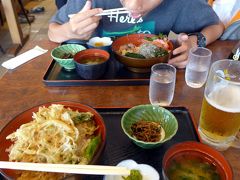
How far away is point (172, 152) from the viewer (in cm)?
73

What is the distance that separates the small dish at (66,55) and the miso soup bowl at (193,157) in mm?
702

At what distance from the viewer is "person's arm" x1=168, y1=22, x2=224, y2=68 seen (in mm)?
1269

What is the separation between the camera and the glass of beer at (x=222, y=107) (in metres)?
0.79

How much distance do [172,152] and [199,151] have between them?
0.30 ft

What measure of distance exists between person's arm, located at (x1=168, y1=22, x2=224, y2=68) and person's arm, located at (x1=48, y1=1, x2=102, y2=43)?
0.47 meters

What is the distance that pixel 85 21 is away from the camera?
1.31 metres

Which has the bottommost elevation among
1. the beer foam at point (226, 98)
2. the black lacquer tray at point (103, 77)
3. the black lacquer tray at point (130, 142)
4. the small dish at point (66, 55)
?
the black lacquer tray at point (130, 142)

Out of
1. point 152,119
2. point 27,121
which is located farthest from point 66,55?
point 152,119

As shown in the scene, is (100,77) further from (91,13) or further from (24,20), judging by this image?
(24,20)

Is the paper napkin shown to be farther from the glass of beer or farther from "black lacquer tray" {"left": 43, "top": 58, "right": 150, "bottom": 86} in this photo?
the glass of beer

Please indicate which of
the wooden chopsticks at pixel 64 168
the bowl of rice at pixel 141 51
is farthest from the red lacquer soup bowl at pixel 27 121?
the bowl of rice at pixel 141 51

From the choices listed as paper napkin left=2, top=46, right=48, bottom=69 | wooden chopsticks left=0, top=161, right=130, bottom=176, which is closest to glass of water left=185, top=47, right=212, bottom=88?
wooden chopsticks left=0, top=161, right=130, bottom=176

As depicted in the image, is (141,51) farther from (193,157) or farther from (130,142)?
(193,157)

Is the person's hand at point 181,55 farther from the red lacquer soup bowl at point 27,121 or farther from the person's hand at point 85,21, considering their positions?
the red lacquer soup bowl at point 27,121
